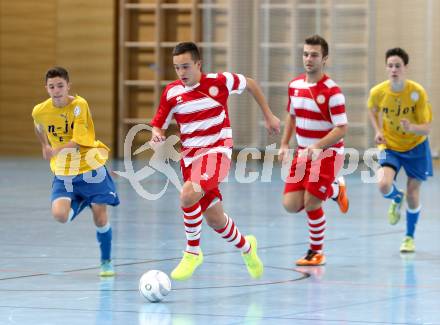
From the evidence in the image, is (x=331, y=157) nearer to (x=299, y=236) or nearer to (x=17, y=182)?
(x=299, y=236)

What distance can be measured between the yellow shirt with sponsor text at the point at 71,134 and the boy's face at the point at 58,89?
44mm

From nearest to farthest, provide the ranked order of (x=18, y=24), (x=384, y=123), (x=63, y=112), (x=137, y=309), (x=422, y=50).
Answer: (x=137, y=309) < (x=63, y=112) < (x=384, y=123) < (x=422, y=50) < (x=18, y=24)

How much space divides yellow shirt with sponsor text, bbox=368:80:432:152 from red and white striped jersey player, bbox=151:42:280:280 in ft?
7.37

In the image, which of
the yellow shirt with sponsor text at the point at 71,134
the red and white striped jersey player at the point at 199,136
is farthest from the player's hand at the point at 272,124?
the yellow shirt with sponsor text at the point at 71,134

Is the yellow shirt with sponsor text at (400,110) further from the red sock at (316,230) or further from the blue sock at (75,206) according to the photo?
the blue sock at (75,206)

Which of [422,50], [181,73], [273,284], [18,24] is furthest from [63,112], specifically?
[18,24]

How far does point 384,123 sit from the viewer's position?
9656 millimetres

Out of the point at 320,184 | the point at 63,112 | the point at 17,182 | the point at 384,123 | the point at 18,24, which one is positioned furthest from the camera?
the point at 18,24

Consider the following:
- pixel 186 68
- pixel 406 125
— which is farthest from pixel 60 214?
pixel 406 125

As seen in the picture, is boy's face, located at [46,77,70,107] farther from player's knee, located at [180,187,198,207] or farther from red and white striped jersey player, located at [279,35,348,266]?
red and white striped jersey player, located at [279,35,348,266]

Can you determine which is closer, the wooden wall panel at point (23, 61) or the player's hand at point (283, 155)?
the player's hand at point (283, 155)

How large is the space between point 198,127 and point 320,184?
1404mm

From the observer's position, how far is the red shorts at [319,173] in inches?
333

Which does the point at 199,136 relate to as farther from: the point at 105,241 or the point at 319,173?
the point at 319,173
